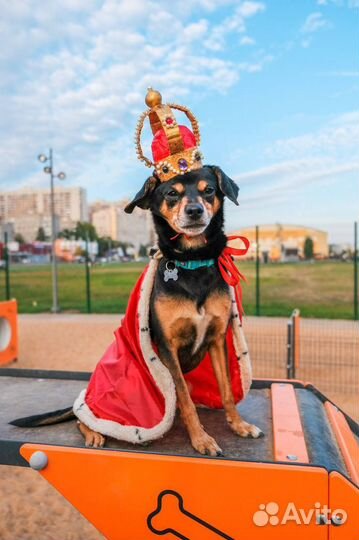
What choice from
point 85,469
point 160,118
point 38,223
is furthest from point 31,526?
point 38,223

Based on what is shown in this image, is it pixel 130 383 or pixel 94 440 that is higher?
pixel 130 383

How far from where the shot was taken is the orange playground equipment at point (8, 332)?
324 inches

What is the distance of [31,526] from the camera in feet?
11.3

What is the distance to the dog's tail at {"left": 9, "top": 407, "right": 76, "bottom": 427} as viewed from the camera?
2.74m

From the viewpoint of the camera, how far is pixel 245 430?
101 inches

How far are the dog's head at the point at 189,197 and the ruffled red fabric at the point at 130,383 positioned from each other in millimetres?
494

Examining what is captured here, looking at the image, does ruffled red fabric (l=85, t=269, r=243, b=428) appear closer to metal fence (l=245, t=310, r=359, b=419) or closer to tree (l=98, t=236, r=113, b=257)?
metal fence (l=245, t=310, r=359, b=419)

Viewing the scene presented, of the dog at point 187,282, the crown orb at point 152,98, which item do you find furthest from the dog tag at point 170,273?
the crown orb at point 152,98

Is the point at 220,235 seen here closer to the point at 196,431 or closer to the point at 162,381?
the point at 162,381

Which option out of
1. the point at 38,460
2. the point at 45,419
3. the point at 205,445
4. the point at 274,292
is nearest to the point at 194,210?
the point at 205,445

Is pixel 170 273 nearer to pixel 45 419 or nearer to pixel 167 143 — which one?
pixel 167 143

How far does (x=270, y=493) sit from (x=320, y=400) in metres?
1.48

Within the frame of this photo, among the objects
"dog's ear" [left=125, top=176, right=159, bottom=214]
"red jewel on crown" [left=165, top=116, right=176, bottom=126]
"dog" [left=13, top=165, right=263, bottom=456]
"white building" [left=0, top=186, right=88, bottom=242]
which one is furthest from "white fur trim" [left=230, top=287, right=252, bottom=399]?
"white building" [left=0, top=186, right=88, bottom=242]

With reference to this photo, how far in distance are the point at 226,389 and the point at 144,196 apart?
1.16m
